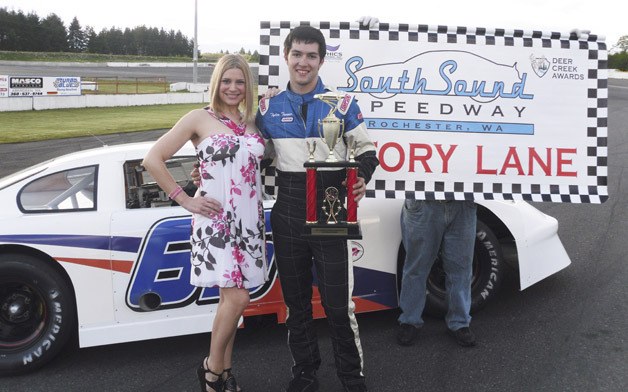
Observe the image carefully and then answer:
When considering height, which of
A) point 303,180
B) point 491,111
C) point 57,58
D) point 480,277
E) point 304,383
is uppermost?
point 57,58

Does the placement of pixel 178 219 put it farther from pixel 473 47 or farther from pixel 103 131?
pixel 103 131

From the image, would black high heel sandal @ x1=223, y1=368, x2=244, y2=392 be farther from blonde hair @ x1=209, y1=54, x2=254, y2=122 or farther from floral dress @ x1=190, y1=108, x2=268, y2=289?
blonde hair @ x1=209, y1=54, x2=254, y2=122

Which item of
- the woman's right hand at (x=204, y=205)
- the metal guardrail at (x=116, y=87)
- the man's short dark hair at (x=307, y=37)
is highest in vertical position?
the metal guardrail at (x=116, y=87)

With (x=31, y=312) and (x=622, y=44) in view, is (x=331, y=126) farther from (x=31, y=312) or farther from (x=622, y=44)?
(x=622, y=44)

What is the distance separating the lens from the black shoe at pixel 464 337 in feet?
11.6

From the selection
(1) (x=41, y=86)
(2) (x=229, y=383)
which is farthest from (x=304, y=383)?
(1) (x=41, y=86)

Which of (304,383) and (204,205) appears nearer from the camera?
(204,205)

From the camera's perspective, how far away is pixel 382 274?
12.2ft

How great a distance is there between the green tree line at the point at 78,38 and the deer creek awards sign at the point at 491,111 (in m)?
87.2

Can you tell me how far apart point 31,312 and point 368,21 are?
2.61 m

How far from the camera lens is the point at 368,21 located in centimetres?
347

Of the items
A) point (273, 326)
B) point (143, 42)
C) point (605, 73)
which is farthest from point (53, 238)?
point (143, 42)

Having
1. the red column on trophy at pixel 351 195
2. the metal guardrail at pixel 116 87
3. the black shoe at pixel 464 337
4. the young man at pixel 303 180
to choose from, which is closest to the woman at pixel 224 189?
the young man at pixel 303 180

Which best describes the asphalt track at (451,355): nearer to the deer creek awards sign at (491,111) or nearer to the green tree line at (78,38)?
the deer creek awards sign at (491,111)
